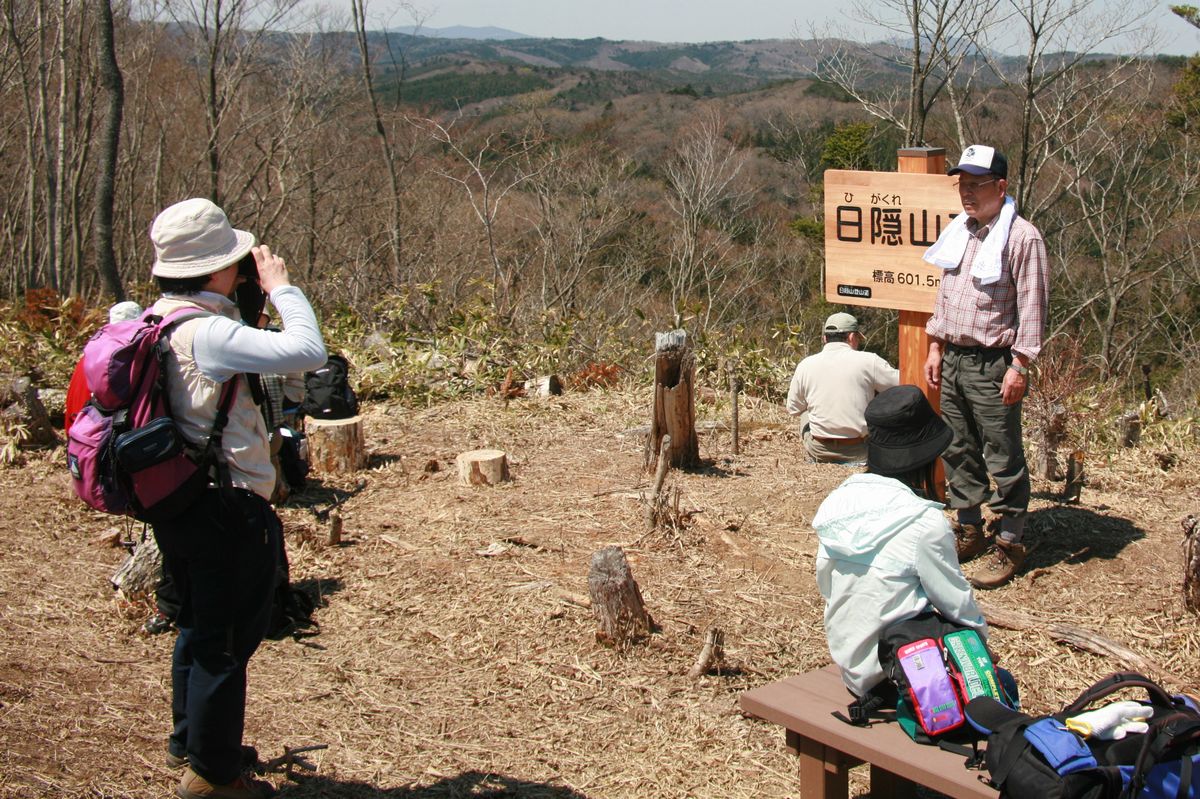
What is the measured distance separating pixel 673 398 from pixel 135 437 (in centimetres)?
382

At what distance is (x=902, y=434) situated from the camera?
2930mm

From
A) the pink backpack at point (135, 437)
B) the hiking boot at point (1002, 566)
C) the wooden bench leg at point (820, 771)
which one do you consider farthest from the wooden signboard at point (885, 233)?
the pink backpack at point (135, 437)

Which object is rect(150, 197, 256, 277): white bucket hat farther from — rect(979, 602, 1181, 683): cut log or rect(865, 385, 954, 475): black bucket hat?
rect(979, 602, 1181, 683): cut log

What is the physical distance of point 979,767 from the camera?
94.8 inches

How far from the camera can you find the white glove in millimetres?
2189

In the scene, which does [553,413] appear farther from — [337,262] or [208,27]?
[337,262]

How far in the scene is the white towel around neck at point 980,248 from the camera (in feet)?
13.9

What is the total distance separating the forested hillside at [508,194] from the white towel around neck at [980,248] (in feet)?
12.2

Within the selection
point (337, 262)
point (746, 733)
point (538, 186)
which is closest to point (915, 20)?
point (538, 186)

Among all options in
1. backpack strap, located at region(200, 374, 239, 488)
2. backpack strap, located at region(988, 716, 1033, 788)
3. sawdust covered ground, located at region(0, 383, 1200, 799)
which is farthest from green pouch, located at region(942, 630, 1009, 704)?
backpack strap, located at region(200, 374, 239, 488)

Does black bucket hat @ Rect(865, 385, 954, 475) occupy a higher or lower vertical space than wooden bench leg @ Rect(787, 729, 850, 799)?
higher

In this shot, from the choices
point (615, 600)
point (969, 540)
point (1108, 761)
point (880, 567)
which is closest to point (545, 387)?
point (969, 540)

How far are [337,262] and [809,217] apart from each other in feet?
47.6

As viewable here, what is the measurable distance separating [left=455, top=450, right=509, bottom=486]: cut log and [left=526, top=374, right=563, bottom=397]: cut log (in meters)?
2.11
